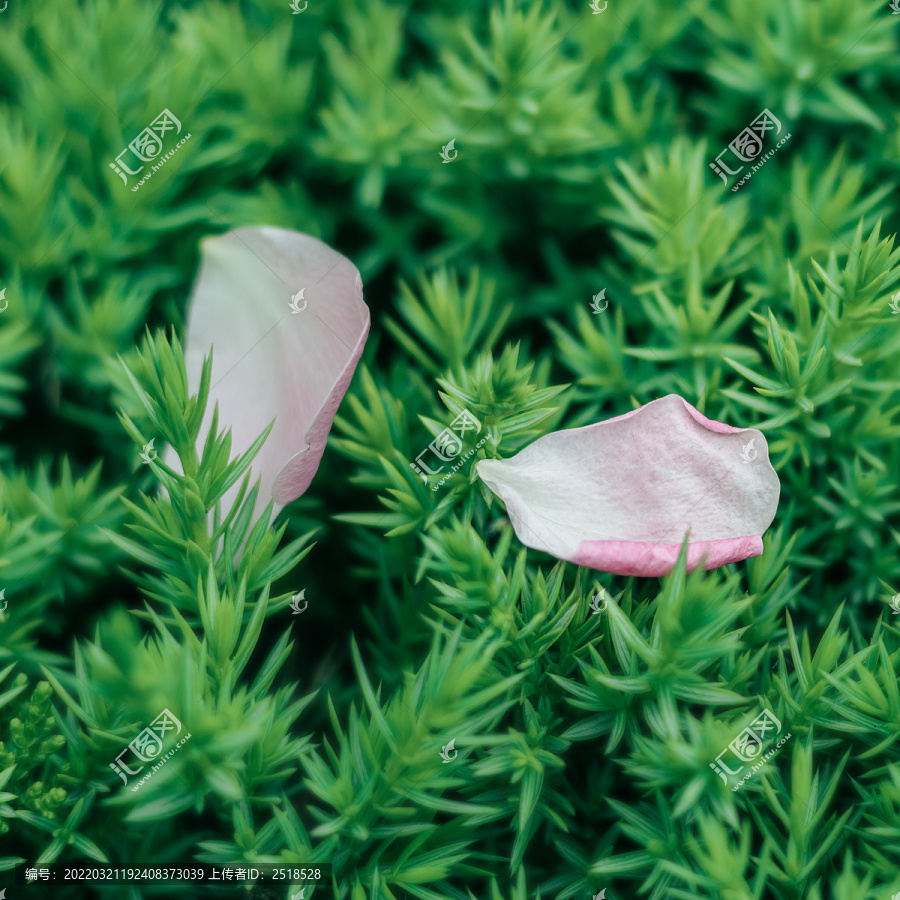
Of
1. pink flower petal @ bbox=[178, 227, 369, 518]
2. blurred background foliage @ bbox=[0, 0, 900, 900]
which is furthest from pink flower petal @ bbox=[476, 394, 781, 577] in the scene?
pink flower petal @ bbox=[178, 227, 369, 518]

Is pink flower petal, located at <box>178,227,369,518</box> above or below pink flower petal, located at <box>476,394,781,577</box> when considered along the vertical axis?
above

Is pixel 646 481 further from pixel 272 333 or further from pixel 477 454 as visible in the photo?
pixel 272 333

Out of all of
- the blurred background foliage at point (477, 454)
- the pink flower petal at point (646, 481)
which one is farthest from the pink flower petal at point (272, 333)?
the pink flower petal at point (646, 481)

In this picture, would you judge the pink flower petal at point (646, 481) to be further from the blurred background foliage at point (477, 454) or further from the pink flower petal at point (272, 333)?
the pink flower petal at point (272, 333)

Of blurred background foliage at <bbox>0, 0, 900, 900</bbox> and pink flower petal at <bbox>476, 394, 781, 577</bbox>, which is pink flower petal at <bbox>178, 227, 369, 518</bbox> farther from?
pink flower petal at <bbox>476, 394, 781, 577</bbox>

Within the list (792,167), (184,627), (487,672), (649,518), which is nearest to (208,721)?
(184,627)

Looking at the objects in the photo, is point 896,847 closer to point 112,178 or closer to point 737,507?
point 737,507

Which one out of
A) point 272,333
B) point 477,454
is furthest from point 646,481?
point 272,333
